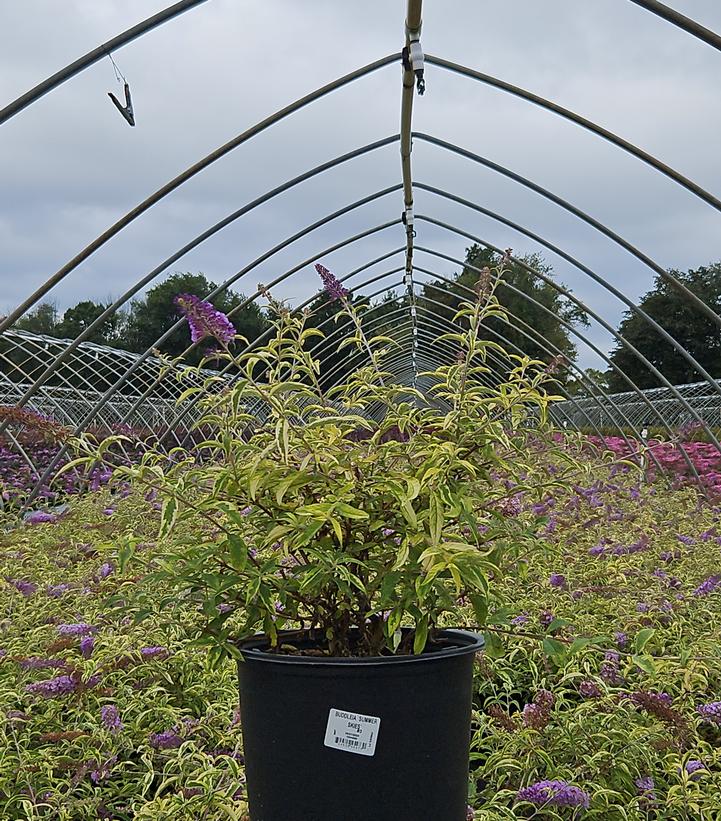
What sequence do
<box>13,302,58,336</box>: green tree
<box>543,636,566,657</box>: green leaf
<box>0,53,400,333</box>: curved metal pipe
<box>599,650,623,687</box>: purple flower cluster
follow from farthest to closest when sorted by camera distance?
<box>13,302,58,336</box>: green tree → <box>0,53,400,333</box>: curved metal pipe → <box>599,650,623,687</box>: purple flower cluster → <box>543,636,566,657</box>: green leaf

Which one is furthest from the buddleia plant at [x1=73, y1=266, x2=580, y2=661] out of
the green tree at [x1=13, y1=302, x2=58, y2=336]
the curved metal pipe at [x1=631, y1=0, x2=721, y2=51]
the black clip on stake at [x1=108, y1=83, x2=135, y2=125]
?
the green tree at [x1=13, y1=302, x2=58, y2=336]

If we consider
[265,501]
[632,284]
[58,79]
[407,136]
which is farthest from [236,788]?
[632,284]

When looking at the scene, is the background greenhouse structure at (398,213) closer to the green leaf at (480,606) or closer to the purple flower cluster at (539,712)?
the green leaf at (480,606)

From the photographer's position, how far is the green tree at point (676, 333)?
105 feet

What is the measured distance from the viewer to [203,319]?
1.79 m

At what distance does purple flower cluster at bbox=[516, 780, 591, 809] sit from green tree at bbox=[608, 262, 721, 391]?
30260 millimetres

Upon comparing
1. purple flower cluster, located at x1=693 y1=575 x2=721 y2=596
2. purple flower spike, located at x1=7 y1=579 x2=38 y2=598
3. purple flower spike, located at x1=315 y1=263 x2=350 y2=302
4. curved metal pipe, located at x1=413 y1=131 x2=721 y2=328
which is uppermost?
curved metal pipe, located at x1=413 y1=131 x2=721 y2=328

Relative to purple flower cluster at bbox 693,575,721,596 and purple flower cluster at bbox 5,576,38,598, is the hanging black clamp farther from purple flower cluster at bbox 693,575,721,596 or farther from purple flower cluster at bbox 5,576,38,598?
purple flower cluster at bbox 5,576,38,598

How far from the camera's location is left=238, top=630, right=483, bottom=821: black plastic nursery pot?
168cm

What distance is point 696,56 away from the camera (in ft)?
14.1

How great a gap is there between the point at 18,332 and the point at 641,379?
29551 mm

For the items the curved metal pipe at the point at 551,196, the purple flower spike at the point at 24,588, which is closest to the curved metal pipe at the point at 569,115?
the curved metal pipe at the point at 551,196

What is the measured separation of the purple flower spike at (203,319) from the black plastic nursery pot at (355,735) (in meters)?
0.62

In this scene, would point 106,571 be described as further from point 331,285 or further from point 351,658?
point 351,658
